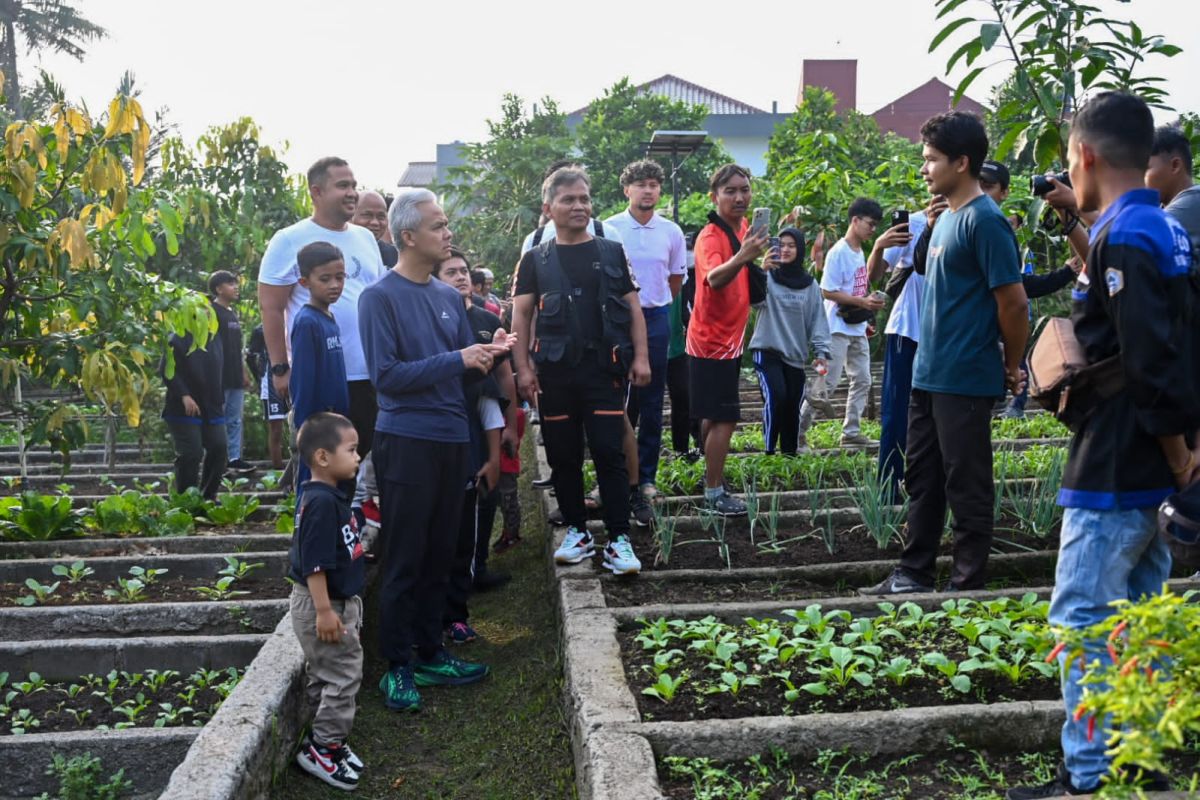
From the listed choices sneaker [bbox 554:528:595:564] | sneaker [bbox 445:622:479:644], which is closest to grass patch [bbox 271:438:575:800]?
sneaker [bbox 445:622:479:644]

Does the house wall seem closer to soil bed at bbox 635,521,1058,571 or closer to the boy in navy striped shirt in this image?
soil bed at bbox 635,521,1058,571

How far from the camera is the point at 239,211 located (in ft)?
52.4

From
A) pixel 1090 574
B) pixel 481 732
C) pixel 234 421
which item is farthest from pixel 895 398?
pixel 234 421

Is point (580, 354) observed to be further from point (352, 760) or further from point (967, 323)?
point (352, 760)

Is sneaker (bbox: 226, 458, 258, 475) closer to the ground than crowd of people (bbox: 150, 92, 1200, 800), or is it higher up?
closer to the ground

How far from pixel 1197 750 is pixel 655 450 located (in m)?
4.14

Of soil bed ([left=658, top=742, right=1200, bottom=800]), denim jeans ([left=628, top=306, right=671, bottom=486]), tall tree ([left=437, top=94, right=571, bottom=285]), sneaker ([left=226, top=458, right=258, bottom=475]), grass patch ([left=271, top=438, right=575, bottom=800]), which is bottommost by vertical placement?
grass patch ([left=271, top=438, right=575, bottom=800])

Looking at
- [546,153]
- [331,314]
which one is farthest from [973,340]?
[546,153]

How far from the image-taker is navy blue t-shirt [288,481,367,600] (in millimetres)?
Result: 4020

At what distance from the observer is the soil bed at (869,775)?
3.20 meters

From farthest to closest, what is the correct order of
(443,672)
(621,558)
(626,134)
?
(626,134) → (621,558) → (443,672)

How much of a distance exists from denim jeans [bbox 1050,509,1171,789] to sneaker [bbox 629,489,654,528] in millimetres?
3455

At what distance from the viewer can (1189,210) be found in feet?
15.2

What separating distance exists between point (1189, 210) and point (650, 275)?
10.8 ft
